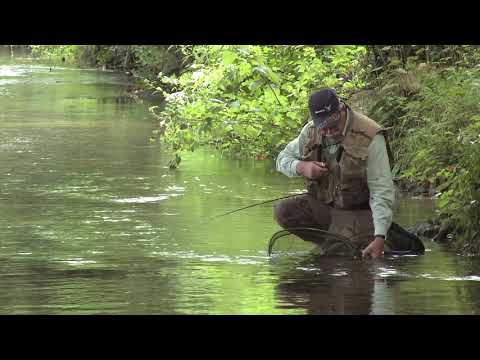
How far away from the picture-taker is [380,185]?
9.92 metres

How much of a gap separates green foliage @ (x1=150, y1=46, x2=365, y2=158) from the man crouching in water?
4839mm

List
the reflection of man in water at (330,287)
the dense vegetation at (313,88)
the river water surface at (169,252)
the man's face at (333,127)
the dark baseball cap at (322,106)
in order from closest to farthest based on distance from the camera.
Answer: the reflection of man in water at (330,287), the river water surface at (169,252), the dark baseball cap at (322,106), the man's face at (333,127), the dense vegetation at (313,88)

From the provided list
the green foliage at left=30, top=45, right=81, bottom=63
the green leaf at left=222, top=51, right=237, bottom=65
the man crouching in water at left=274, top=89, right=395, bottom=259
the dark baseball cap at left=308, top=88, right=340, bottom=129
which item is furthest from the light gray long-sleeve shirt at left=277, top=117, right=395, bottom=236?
the green foliage at left=30, top=45, right=81, bottom=63

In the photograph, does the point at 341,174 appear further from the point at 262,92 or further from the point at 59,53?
the point at 59,53

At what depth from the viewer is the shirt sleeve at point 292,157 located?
10148mm

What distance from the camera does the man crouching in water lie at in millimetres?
9875

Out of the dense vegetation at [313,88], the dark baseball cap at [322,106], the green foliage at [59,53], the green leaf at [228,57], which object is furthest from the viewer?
the green foliage at [59,53]

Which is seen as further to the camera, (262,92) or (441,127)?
(262,92)

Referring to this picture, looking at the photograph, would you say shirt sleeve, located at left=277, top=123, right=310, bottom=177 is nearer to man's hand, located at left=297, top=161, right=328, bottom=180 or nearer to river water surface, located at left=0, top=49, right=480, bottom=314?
man's hand, located at left=297, top=161, right=328, bottom=180

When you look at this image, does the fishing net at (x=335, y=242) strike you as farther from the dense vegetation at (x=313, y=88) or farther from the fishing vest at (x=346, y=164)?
the dense vegetation at (x=313, y=88)

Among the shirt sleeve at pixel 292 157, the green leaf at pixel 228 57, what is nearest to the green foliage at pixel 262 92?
the green leaf at pixel 228 57

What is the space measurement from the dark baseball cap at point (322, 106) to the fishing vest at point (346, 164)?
264mm

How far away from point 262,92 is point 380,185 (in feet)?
20.6

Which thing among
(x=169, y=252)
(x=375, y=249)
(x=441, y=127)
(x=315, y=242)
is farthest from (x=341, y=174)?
(x=441, y=127)
